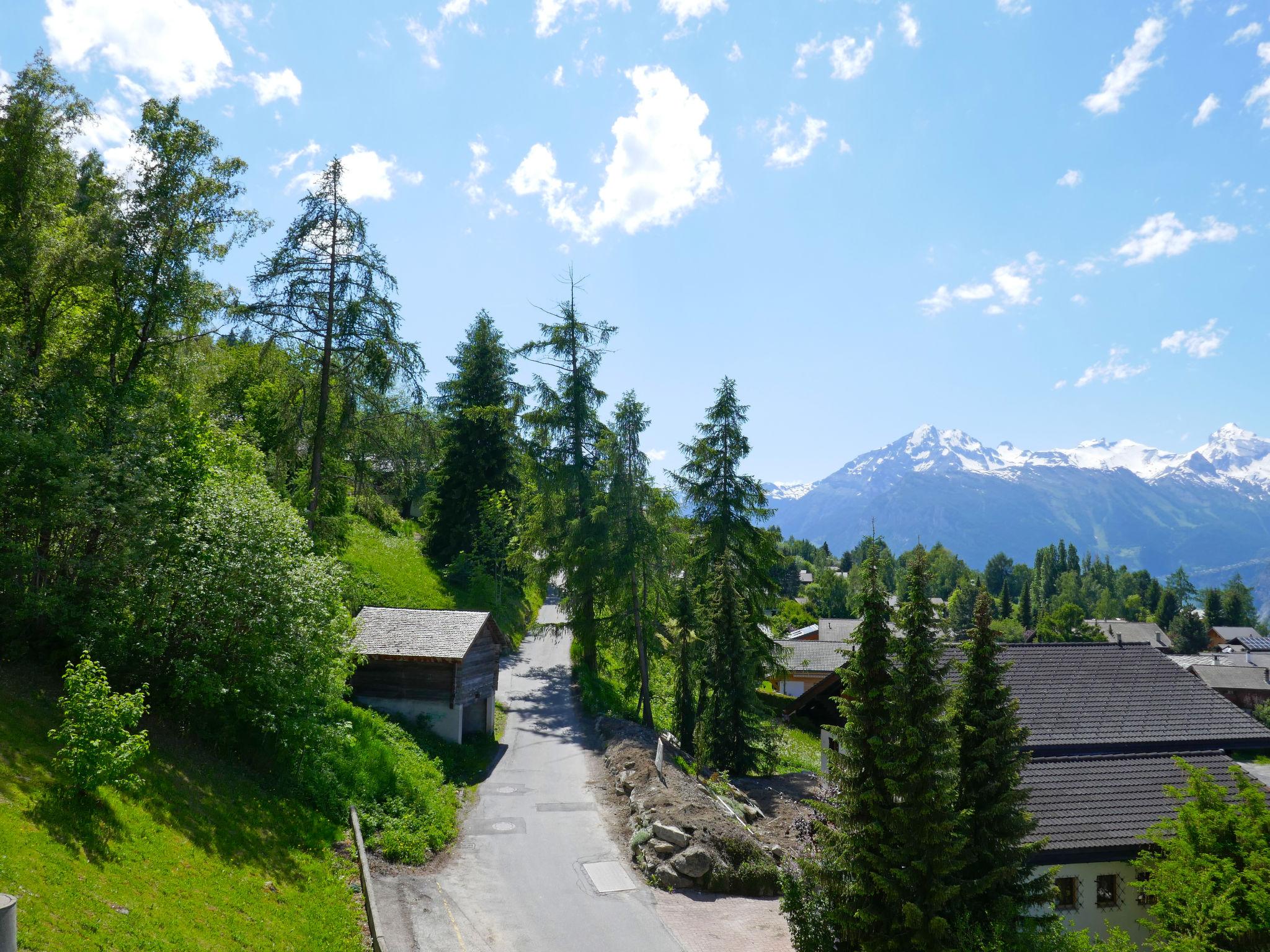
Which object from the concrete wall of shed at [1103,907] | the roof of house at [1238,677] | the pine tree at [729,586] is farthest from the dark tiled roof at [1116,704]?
the roof of house at [1238,677]

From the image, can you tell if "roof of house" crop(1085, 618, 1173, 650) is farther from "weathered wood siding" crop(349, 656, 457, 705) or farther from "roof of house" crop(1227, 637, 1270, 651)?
"weathered wood siding" crop(349, 656, 457, 705)

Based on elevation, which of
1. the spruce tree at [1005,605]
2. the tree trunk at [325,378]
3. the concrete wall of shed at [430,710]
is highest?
the tree trunk at [325,378]

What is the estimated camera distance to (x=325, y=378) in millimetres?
24469

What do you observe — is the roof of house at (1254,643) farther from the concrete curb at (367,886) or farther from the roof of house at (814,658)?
the concrete curb at (367,886)

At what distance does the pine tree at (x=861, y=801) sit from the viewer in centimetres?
1427

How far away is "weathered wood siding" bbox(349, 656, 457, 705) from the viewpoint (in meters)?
26.3

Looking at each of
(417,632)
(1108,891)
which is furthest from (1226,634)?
(417,632)

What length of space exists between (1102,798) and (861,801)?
870 centimetres

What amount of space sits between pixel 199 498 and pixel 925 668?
17.2 metres

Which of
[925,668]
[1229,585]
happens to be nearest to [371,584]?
[925,668]

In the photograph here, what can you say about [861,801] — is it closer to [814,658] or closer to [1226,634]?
[814,658]

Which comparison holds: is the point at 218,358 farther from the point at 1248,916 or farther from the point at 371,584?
the point at 1248,916

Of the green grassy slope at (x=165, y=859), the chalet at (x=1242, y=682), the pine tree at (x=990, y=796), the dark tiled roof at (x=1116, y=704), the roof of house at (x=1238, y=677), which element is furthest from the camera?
the roof of house at (x=1238, y=677)

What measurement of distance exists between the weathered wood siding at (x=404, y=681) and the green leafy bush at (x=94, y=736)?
13.6 meters
